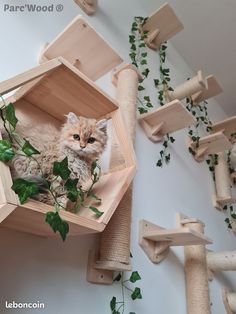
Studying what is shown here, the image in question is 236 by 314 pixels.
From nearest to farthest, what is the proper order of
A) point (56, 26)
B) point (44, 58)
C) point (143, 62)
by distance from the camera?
1. point (44, 58)
2. point (56, 26)
3. point (143, 62)

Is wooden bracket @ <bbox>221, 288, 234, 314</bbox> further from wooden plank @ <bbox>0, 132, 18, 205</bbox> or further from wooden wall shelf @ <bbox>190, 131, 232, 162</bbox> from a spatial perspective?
wooden plank @ <bbox>0, 132, 18, 205</bbox>

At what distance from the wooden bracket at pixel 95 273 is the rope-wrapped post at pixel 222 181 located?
45.7 inches

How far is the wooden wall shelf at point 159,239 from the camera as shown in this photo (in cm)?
106

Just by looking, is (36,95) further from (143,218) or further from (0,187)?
(143,218)

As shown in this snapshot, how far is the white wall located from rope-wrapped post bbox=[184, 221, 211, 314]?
0.03m

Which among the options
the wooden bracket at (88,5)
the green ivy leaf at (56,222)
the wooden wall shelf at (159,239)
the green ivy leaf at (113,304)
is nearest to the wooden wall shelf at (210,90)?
the wooden bracket at (88,5)

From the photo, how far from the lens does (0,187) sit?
0.47m

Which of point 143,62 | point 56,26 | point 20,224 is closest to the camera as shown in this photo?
point 20,224

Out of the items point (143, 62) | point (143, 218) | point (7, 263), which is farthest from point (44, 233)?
point (143, 62)

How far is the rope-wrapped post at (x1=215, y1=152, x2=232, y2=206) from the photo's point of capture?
182 centimetres

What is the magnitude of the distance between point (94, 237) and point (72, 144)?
0.37 meters

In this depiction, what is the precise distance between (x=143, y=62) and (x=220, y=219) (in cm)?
111

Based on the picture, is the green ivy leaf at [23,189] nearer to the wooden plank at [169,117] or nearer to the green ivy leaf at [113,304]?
the green ivy leaf at [113,304]

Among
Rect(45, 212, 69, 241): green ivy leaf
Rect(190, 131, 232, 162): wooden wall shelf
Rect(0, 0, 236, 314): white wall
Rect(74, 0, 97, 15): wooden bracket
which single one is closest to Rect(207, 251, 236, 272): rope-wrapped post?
Rect(0, 0, 236, 314): white wall
